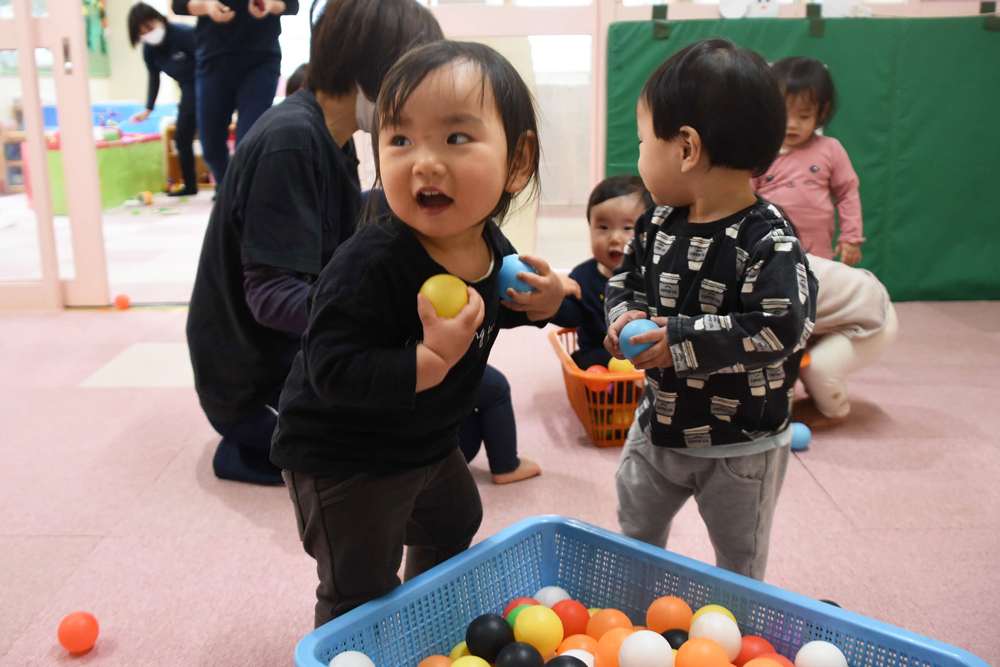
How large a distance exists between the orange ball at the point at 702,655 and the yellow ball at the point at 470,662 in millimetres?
241

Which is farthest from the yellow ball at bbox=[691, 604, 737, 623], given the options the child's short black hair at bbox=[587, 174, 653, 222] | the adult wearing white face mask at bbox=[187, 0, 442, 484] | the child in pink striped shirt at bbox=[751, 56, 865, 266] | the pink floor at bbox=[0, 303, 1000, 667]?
the child in pink striped shirt at bbox=[751, 56, 865, 266]

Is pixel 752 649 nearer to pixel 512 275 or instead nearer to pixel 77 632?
pixel 512 275

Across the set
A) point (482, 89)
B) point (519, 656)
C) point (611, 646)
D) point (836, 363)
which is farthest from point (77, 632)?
point (836, 363)

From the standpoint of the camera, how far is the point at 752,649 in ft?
3.47

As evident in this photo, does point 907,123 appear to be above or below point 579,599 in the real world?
above

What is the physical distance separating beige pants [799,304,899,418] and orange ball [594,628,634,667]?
1.26 meters

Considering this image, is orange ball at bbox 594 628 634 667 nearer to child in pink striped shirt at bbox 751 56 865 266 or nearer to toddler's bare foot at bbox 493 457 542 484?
toddler's bare foot at bbox 493 457 542 484

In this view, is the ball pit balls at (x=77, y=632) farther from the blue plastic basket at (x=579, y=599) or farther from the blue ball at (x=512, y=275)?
the blue ball at (x=512, y=275)

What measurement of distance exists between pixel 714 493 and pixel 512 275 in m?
0.41

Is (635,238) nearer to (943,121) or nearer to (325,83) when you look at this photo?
(325,83)

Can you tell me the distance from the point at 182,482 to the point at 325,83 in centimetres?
96

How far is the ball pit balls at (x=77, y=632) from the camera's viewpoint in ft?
4.16

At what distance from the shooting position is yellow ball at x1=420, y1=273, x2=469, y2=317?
2.77 feet

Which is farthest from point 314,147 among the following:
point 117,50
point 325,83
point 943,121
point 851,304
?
point 117,50
